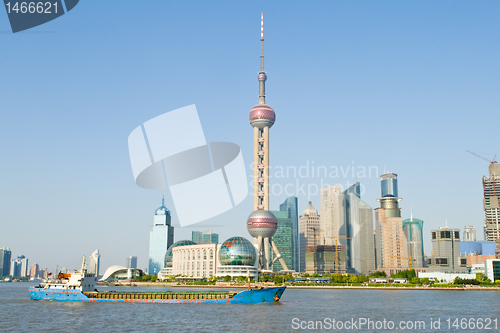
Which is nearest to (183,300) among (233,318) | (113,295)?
(113,295)

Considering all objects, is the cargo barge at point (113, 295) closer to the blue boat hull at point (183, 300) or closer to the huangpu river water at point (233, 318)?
the blue boat hull at point (183, 300)

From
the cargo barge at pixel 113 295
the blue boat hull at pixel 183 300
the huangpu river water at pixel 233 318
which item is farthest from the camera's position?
the cargo barge at pixel 113 295

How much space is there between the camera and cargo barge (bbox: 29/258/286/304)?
101 meters

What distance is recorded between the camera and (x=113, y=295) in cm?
10712

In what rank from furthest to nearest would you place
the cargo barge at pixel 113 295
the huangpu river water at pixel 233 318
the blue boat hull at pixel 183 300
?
the cargo barge at pixel 113 295 → the blue boat hull at pixel 183 300 → the huangpu river water at pixel 233 318

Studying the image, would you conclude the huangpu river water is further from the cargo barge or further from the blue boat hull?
the cargo barge

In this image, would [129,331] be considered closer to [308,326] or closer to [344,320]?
[308,326]

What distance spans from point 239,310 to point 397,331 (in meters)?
31.0

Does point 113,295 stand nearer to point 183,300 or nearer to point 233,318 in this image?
point 183,300

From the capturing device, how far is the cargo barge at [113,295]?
101 metres

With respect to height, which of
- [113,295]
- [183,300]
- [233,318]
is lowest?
[183,300]

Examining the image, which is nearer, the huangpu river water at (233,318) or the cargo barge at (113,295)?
the huangpu river water at (233,318)

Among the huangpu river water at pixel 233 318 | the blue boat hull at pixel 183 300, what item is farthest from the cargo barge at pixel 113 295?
the huangpu river water at pixel 233 318

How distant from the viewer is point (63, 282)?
4151 inches
